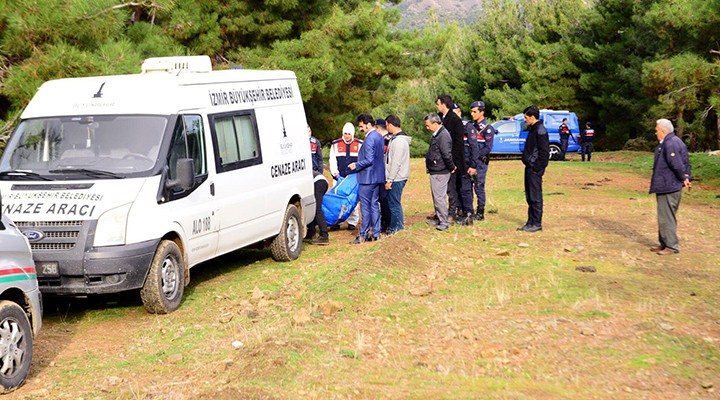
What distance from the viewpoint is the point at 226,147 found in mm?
11242

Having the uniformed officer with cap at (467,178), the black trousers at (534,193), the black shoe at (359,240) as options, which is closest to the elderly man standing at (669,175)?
the black trousers at (534,193)

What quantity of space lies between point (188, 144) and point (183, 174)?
0.70 m

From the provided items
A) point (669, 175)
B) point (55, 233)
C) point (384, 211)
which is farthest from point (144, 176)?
point (669, 175)

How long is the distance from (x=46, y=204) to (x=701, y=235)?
10.0 metres

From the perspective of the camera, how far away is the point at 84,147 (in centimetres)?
1005

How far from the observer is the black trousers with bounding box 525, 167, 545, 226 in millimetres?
14289

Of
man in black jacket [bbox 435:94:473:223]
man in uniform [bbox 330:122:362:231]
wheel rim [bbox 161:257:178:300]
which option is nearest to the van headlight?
wheel rim [bbox 161:257:178:300]

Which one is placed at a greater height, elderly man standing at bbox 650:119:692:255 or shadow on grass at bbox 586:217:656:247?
elderly man standing at bbox 650:119:692:255

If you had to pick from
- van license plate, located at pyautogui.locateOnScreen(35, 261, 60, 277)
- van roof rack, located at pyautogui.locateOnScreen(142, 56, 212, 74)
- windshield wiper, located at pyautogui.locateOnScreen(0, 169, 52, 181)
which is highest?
van roof rack, located at pyautogui.locateOnScreen(142, 56, 212, 74)

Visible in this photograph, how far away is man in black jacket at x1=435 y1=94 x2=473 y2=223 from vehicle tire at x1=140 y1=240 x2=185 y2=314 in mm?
5590

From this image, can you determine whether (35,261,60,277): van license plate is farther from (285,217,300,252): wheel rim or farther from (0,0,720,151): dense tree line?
(0,0,720,151): dense tree line

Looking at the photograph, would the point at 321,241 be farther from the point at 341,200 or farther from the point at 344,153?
the point at 344,153

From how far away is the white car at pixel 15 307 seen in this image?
7.10 m

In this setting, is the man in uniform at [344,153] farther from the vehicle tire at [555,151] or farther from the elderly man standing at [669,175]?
the vehicle tire at [555,151]
